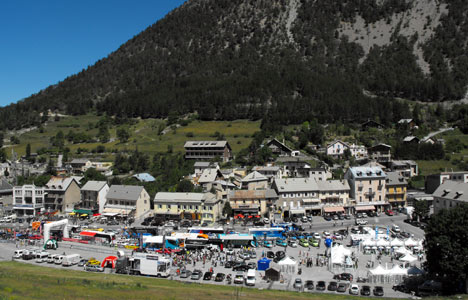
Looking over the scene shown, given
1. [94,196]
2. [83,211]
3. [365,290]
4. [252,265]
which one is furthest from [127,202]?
[365,290]

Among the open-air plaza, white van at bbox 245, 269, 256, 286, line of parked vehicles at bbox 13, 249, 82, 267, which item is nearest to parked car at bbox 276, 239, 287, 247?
the open-air plaza

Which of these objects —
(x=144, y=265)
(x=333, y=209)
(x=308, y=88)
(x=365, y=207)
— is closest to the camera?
(x=144, y=265)

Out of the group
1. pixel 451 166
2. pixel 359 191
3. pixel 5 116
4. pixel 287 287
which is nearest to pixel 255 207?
pixel 359 191

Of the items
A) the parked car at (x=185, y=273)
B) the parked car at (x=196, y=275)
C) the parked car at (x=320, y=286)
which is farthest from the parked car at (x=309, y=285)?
the parked car at (x=185, y=273)

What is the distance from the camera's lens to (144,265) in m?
42.4

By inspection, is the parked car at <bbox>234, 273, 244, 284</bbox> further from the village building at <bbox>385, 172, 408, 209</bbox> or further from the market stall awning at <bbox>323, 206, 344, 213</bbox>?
the village building at <bbox>385, 172, 408, 209</bbox>

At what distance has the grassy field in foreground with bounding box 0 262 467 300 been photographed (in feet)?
108

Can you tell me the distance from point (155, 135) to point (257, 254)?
93.5 meters

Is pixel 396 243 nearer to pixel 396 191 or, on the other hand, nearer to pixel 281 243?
pixel 281 243

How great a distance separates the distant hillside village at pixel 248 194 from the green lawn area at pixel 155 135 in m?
30.3

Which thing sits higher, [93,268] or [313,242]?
[313,242]

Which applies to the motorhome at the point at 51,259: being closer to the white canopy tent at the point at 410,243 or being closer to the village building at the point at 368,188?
the white canopy tent at the point at 410,243

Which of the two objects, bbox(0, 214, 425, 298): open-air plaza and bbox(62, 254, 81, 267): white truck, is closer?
bbox(0, 214, 425, 298): open-air plaza

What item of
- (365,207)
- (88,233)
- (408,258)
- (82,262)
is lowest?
(82,262)
